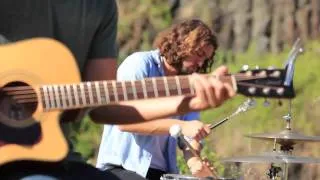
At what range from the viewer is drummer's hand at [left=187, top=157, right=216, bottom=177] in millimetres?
5379

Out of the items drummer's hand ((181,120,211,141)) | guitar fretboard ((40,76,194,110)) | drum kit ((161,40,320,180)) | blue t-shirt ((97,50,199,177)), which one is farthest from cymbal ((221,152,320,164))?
guitar fretboard ((40,76,194,110))

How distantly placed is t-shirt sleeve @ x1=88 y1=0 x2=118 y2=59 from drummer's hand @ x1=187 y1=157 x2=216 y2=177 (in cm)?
163

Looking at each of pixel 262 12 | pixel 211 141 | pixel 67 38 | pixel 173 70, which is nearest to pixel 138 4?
pixel 262 12

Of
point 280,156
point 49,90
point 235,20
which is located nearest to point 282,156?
point 280,156

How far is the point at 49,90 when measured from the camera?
11.4ft

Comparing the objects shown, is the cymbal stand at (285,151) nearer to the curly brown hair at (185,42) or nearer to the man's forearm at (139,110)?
the curly brown hair at (185,42)

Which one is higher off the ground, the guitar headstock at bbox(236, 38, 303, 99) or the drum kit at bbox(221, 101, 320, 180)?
the guitar headstock at bbox(236, 38, 303, 99)

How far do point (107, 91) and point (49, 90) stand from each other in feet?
0.66

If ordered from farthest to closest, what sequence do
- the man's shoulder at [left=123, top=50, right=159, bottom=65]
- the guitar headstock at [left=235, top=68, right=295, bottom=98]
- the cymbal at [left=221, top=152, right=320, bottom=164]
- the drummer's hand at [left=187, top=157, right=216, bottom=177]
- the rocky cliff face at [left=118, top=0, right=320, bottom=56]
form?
the rocky cliff face at [left=118, top=0, right=320, bottom=56]
the cymbal at [left=221, top=152, right=320, bottom=164]
the drummer's hand at [left=187, top=157, right=216, bottom=177]
the man's shoulder at [left=123, top=50, right=159, bottom=65]
the guitar headstock at [left=235, top=68, right=295, bottom=98]

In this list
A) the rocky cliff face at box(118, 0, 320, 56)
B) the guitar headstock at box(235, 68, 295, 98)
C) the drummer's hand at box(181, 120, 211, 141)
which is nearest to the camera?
the guitar headstock at box(235, 68, 295, 98)

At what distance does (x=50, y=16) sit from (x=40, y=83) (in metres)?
0.28

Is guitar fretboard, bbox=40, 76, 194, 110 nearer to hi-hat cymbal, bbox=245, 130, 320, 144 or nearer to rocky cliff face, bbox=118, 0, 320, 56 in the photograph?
hi-hat cymbal, bbox=245, 130, 320, 144

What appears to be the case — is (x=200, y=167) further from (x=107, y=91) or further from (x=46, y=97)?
(x=46, y=97)

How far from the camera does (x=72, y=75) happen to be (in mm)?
3549
